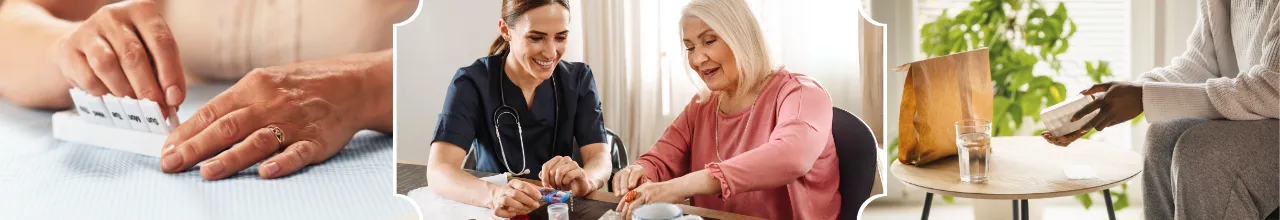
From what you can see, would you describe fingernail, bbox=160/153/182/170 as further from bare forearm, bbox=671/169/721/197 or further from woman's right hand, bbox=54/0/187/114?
bare forearm, bbox=671/169/721/197

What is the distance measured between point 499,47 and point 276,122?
0.67 meters

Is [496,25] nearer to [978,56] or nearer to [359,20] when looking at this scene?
[359,20]

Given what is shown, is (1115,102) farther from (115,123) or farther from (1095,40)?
(115,123)

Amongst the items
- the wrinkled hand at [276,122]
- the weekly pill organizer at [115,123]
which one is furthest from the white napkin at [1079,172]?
the weekly pill organizer at [115,123]

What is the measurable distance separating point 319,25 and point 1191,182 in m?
1.93

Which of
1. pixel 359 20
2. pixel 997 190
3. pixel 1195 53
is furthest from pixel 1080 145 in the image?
pixel 359 20

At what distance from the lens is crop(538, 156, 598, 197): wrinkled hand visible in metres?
1.73

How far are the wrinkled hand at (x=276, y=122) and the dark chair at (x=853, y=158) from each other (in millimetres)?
1043

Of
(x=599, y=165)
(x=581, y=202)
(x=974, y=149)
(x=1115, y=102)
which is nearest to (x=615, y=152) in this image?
(x=599, y=165)

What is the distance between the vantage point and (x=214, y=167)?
6.56ft

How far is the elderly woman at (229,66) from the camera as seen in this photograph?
2.00 metres

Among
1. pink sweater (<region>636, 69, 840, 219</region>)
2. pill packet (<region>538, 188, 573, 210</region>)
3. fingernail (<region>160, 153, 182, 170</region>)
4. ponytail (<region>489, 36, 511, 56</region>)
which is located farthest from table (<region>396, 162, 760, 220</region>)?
fingernail (<region>160, 153, 182, 170</region>)

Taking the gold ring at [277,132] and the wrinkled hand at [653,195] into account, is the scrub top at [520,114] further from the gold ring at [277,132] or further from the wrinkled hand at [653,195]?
the gold ring at [277,132]

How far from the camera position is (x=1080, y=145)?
7.62ft
